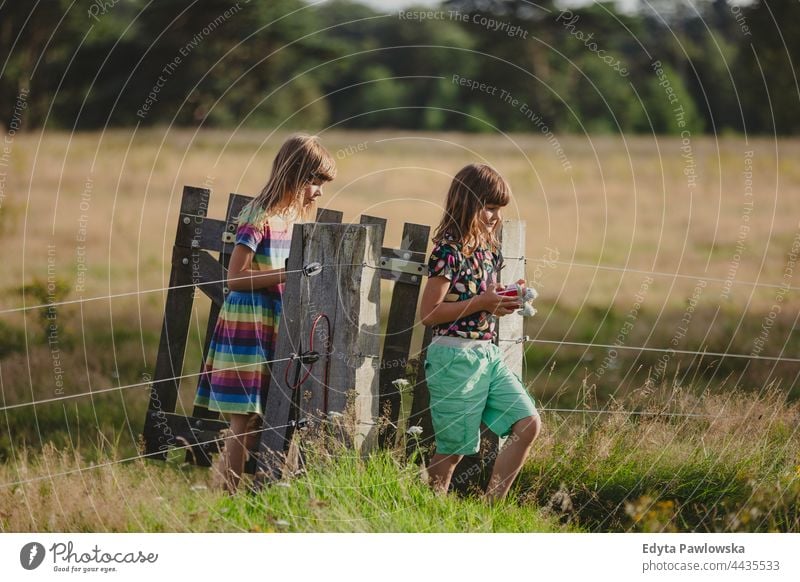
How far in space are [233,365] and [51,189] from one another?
17.4m

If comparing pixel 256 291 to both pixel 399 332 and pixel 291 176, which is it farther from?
pixel 399 332

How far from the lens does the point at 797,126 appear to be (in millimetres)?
34125

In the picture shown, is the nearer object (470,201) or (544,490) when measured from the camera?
(470,201)

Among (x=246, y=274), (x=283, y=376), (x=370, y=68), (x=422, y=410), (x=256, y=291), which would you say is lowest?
(x=422, y=410)

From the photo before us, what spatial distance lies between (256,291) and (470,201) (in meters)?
1.50

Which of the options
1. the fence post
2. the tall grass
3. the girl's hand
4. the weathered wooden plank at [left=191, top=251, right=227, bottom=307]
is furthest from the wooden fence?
the girl's hand

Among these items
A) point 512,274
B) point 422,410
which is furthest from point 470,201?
point 422,410

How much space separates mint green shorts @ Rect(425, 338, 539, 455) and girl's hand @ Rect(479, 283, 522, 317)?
0.89 feet

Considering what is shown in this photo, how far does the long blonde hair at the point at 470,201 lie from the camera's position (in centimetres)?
531

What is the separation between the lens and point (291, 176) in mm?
5695

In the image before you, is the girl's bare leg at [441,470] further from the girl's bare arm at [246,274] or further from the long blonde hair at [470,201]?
the girl's bare arm at [246,274]

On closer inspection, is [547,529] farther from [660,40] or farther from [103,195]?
[660,40]

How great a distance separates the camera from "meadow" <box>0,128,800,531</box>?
17.9ft
